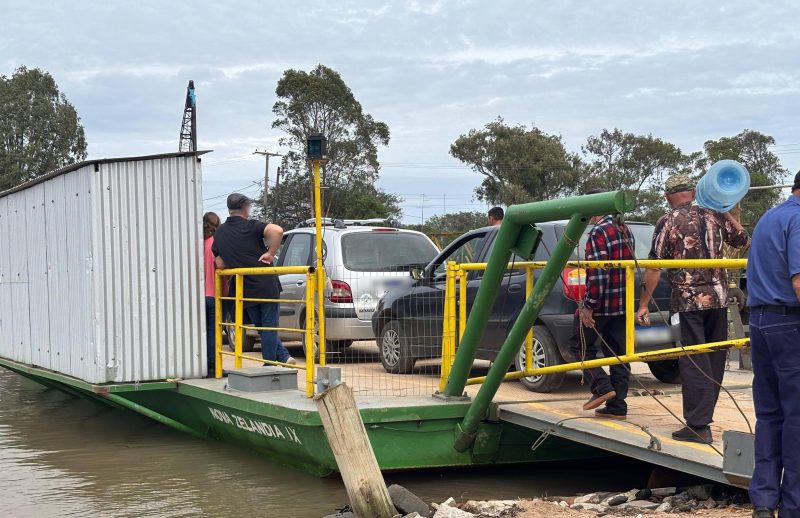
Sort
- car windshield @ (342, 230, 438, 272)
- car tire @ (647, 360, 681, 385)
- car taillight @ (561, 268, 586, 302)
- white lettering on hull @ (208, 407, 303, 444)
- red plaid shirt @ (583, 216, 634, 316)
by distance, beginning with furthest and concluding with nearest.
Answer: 1. car windshield @ (342, 230, 438, 272)
2. car tire @ (647, 360, 681, 385)
3. car taillight @ (561, 268, 586, 302)
4. white lettering on hull @ (208, 407, 303, 444)
5. red plaid shirt @ (583, 216, 634, 316)

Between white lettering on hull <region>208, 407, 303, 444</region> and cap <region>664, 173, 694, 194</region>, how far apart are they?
3.12m

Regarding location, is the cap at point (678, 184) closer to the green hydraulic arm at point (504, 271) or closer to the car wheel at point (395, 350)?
the green hydraulic arm at point (504, 271)

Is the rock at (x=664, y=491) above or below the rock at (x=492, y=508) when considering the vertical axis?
above

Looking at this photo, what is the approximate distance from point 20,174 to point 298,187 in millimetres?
20541

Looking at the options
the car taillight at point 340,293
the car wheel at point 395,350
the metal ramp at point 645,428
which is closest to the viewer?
the metal ramp at point 645,428

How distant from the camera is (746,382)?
8117mm

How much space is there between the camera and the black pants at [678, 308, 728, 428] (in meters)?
5.75

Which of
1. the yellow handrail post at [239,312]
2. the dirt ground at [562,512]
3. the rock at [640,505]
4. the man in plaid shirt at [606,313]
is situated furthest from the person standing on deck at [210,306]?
the rock at [640,505]

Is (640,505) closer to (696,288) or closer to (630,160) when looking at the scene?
(696,288)

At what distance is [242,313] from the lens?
8.12 meters

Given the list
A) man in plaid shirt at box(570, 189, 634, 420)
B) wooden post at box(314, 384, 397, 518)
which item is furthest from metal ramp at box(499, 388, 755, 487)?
wooden post at box(314, 384, 397, 518)

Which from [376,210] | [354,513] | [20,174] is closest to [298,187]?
[376,210]

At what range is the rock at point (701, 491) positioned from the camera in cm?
562

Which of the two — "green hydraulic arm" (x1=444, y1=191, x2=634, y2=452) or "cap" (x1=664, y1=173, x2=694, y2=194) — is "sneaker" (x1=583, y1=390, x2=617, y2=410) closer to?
"green hydraulic arm" (x1=444, y1=191, x2=634, y2=452)
